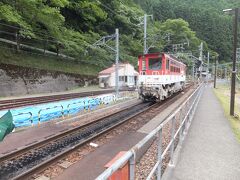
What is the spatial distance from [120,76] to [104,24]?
16.6 meters

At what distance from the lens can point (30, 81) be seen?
27656 mm

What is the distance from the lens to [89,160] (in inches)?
269

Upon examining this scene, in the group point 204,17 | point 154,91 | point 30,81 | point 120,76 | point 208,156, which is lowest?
point 208,156

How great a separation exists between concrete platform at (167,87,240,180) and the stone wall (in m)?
20.9

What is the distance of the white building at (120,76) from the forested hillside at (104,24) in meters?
4.03

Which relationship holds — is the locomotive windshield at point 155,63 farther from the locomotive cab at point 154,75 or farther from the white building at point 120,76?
the white building at point 120,76

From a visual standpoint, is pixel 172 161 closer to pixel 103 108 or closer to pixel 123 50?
pixel 103 108

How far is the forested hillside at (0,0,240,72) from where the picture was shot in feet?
87.7

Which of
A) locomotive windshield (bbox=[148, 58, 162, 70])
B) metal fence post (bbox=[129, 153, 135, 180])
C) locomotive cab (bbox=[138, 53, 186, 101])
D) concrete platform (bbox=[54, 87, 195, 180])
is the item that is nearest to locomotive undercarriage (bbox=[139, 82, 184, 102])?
locomotive cab (bbox=[138, 53, 186, 101])

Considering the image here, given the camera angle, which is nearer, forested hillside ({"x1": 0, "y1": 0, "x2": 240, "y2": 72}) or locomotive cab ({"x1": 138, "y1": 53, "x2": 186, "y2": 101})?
locomotive cab ({"x1": 138, "y1": 53, "x2": 186, "y2": 101})

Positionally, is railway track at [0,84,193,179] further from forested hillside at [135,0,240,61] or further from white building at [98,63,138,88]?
forested hillside at [135,0,240,61]

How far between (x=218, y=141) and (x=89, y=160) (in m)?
4.17

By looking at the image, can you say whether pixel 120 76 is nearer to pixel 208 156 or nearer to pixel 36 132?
pixel 36 132

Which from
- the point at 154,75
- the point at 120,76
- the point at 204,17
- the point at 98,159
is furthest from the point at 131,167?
the point at 204,17
